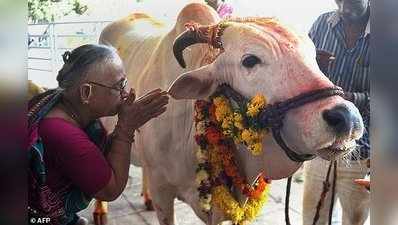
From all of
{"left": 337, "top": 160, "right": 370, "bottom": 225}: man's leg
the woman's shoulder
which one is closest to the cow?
the woman's shoulder

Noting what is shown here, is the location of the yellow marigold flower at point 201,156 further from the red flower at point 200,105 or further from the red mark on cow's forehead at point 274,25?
the red mark on cow's forehead at point 274,25

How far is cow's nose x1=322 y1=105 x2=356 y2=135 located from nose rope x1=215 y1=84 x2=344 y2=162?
0.05 metres

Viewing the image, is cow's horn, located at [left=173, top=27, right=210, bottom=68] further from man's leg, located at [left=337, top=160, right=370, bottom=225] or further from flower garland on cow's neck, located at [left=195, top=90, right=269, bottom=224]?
man's leg, located at [left=337, top=160, right=370, bottom=225]

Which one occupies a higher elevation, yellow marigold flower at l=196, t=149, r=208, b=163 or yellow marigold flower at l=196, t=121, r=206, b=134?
yellow marigold flower at l=196, t=121, r=206, b=134

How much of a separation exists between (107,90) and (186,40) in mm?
291

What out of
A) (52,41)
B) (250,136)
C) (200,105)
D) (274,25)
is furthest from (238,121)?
(52,41)

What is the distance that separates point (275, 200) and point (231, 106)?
1.25 feet

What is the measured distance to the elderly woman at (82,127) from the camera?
4.27 ft

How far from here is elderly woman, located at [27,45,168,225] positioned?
51.2 inches

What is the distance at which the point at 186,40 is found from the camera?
4.54 feet

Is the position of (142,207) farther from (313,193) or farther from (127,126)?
(313,193)

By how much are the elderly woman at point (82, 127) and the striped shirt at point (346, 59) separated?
52cm

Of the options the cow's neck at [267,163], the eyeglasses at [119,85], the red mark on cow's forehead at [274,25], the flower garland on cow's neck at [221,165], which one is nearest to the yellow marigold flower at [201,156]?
the flower garland on cow's neck at [221,165]

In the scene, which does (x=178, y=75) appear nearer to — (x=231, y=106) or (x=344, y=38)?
(x=231, y=106)
